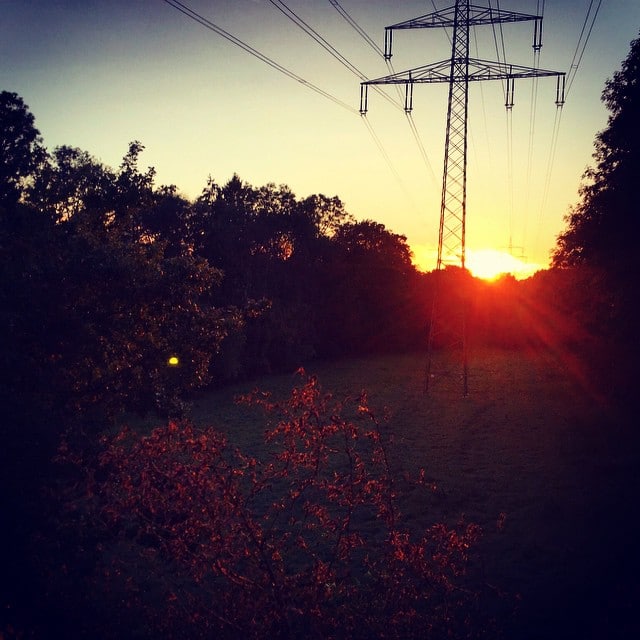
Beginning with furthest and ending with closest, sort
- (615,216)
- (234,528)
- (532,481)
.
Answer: (615,216)
(532,481)
(234,528)

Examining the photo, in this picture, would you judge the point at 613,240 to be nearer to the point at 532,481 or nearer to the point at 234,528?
the point at 532,481

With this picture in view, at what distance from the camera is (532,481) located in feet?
53.4

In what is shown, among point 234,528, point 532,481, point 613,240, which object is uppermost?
point 613,240

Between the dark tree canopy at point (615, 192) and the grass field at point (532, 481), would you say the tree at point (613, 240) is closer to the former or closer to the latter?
the dark tree canopy at point (615, 192)

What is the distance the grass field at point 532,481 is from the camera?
31.2 feet

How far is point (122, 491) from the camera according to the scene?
6.97 meters

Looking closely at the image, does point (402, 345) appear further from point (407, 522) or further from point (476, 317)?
point (407, 522)

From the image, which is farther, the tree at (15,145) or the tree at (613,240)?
the tree at (613,240)

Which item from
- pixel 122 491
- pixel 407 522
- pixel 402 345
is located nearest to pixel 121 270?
pixel 122 491

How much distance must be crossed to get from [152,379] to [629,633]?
10.3 meters

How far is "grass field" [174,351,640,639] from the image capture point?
374 inches

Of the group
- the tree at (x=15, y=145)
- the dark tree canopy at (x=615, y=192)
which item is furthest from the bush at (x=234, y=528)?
the dark tree canopy at (x=615, y=192)

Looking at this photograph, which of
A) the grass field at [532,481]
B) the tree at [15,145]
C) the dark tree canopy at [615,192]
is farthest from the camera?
the dark tree canopy at [615,192]

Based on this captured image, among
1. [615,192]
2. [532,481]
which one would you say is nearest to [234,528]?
[532,481]
